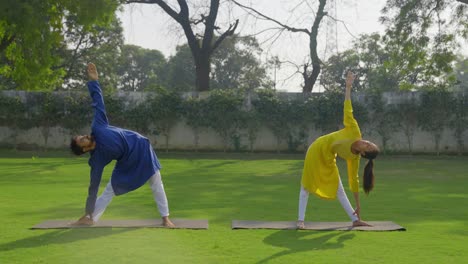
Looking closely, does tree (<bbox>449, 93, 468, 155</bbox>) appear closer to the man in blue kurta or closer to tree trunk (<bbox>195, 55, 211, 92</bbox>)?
tree trunk (<bbox>195, 55, 211, 92</bbox>)

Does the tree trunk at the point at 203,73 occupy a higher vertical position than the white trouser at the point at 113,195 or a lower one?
higher

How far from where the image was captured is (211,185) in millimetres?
12945

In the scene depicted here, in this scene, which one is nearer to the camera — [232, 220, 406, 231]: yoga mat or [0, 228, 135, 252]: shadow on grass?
[0, 228, 135, 252]: shadow on grass

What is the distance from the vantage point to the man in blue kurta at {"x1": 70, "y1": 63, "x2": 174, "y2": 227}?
6.96 metres

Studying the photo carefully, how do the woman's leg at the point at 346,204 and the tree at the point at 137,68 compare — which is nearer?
the woman's leg at the point at 346,204

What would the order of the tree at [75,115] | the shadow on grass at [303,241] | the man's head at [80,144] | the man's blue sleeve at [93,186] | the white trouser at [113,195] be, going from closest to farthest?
the shadow on grass at [303,241] < the man's head at [80,144] < the man's blue sleeve at [93,186] < the white trouser at [113,195] < the tree at [75,115]

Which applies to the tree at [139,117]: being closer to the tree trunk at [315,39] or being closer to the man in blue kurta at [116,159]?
the tree trunk at [315,39]

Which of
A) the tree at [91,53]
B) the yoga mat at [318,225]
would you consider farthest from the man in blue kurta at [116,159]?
the tree at [91,53]

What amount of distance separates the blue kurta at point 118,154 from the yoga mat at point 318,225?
4.25ft

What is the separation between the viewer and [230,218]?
26.8 feet

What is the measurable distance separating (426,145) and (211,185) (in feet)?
46.1

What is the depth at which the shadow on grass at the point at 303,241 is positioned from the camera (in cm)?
612

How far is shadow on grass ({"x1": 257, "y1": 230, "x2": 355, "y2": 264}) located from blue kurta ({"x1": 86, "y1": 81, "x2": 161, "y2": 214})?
1742 mm

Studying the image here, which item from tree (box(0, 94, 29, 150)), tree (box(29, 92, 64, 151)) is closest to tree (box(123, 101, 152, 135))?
tree (box(29, 92, 64, 151))
